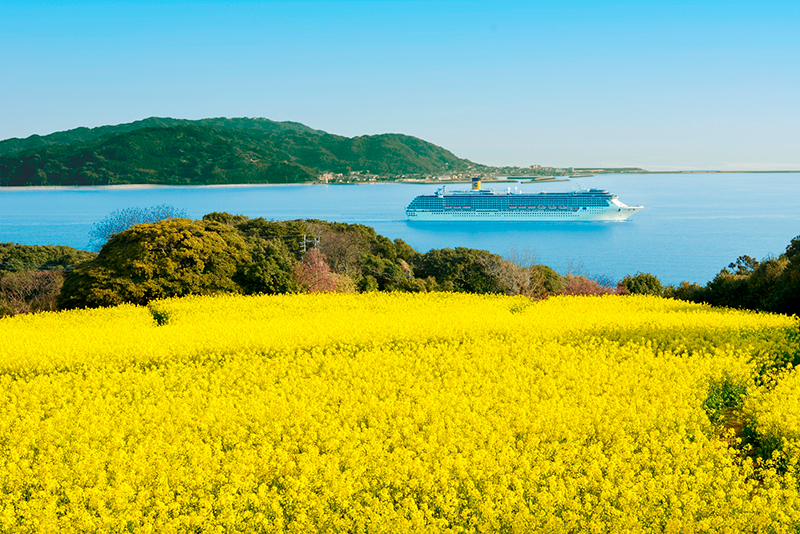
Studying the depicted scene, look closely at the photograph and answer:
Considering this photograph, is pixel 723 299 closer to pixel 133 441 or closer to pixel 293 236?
pixel 133 441

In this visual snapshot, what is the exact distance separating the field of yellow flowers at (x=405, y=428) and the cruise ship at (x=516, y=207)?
96.1m

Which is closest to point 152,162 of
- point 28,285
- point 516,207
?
point 516,207

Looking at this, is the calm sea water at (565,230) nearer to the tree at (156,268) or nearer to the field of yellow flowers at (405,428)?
the tree at (156,268)

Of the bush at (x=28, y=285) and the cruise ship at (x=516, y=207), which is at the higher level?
the cruise ship at (x=516, y=207)

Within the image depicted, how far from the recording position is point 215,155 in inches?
7106

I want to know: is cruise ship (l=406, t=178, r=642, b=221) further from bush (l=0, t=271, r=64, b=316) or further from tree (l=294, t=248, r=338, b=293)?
tree (l=294, t=248, r=338, b=293)

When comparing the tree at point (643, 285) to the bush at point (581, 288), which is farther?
the bush at point (581, 288)

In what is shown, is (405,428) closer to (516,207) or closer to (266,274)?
(266,274)

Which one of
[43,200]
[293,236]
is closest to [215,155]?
[43,200]

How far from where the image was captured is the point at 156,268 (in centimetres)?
2164

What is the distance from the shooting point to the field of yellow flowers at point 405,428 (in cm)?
584

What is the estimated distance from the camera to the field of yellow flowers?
5.84m

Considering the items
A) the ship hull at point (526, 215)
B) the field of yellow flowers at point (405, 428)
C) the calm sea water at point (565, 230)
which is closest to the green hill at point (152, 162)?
the calm sea water at point (565, 230)

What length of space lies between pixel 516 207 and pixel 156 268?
305ft
